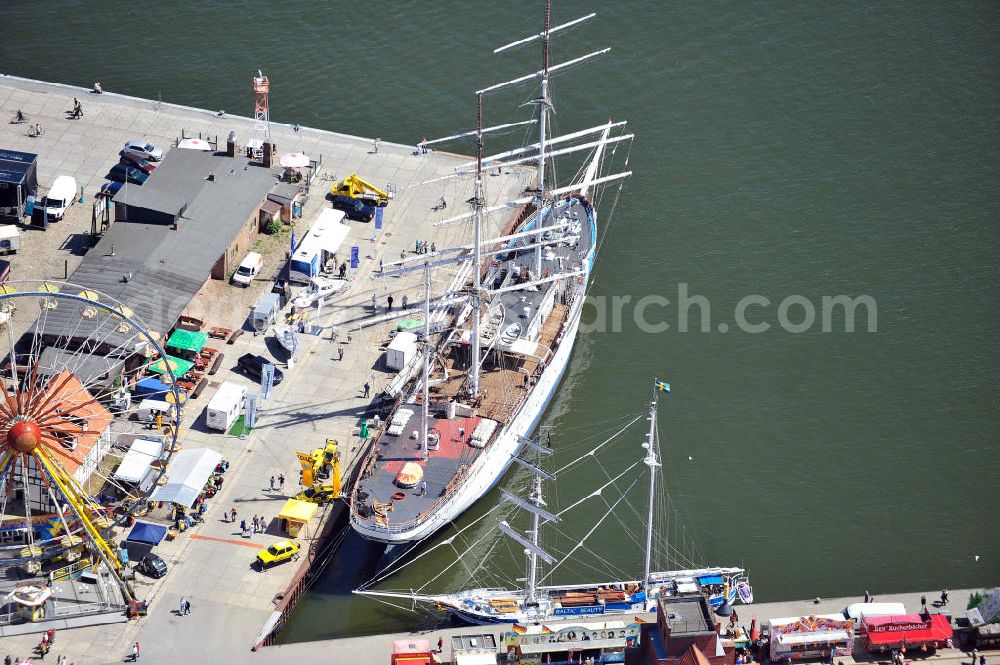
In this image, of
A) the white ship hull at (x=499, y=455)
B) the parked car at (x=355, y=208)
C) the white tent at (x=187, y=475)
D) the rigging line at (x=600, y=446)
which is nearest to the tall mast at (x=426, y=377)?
the white ship hull at (x=499, y=455)

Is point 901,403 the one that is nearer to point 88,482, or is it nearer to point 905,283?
point 905,283

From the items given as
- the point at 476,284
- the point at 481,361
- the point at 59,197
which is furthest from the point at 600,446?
the point at 59,197

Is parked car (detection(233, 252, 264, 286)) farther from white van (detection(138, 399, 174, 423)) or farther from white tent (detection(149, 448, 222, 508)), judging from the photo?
white tent (detection(149, 448, 222, 508))

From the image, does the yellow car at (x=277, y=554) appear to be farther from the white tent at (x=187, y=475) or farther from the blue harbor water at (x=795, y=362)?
the white tent at (x=187, y=475)

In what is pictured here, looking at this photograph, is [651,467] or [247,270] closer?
[651,467]

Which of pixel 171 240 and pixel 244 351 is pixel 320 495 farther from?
pixel 171 240

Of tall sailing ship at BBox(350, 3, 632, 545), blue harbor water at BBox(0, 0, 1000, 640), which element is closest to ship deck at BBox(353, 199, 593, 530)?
tall sailing ship at BBox(350, 3, 632, 545)

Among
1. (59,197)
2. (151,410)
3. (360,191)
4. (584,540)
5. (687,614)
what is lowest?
(687,614)
